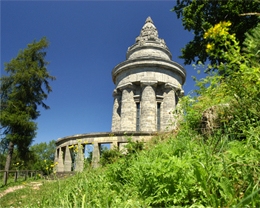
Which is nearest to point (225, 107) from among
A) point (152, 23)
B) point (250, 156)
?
point (250, 156)

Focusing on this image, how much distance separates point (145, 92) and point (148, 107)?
1411mm

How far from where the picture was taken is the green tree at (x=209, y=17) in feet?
33.1

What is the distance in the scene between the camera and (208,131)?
4.32 meters

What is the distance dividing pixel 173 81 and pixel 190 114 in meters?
17.0

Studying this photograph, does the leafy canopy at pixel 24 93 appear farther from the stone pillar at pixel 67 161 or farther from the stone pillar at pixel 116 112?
the stone pillar at pixel 116 112

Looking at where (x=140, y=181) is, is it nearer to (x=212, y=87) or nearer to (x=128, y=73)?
(x=212, y=87)

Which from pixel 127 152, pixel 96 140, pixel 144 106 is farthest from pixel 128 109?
pixel 127 152

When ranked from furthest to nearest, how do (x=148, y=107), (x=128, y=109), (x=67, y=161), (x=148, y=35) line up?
(x=148, y=35) < (x=128, y=109) < (x=148, y=107) < (x=67, y=161)

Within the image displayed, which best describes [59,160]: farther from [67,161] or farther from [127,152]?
[127,152]

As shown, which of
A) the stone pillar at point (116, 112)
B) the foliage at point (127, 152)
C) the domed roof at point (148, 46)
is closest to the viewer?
the foliage at point (127, 152)

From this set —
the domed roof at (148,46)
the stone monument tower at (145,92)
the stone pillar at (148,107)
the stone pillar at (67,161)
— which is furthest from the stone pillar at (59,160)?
the domed roof at (148,46)

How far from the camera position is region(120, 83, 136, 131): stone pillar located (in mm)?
20375

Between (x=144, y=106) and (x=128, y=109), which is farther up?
(x=144, y=106)

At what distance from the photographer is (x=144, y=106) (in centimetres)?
2033
